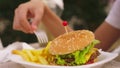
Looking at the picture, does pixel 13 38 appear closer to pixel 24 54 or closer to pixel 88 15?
pixel 88 15

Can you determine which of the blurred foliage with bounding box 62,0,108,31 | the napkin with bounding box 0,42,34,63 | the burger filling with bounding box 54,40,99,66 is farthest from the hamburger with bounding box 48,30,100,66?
the blurred foliage with bounding box 62,0,108,31

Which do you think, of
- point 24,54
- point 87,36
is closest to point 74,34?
point 87,36

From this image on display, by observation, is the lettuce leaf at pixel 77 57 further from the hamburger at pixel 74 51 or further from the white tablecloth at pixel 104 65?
the white tablecloth at pixel 104 65

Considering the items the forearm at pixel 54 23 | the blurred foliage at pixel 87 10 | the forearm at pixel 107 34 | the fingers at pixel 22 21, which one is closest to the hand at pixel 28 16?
the fingers at pixel 22 21

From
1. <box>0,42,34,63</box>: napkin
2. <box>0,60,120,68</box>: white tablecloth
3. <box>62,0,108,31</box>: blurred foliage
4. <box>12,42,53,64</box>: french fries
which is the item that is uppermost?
<box>12,42,53,64</box>: french fries

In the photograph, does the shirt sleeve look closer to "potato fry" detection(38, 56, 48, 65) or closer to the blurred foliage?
"potato fry" detection(38, 56, 48, 65)

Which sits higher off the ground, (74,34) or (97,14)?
(74,34)
